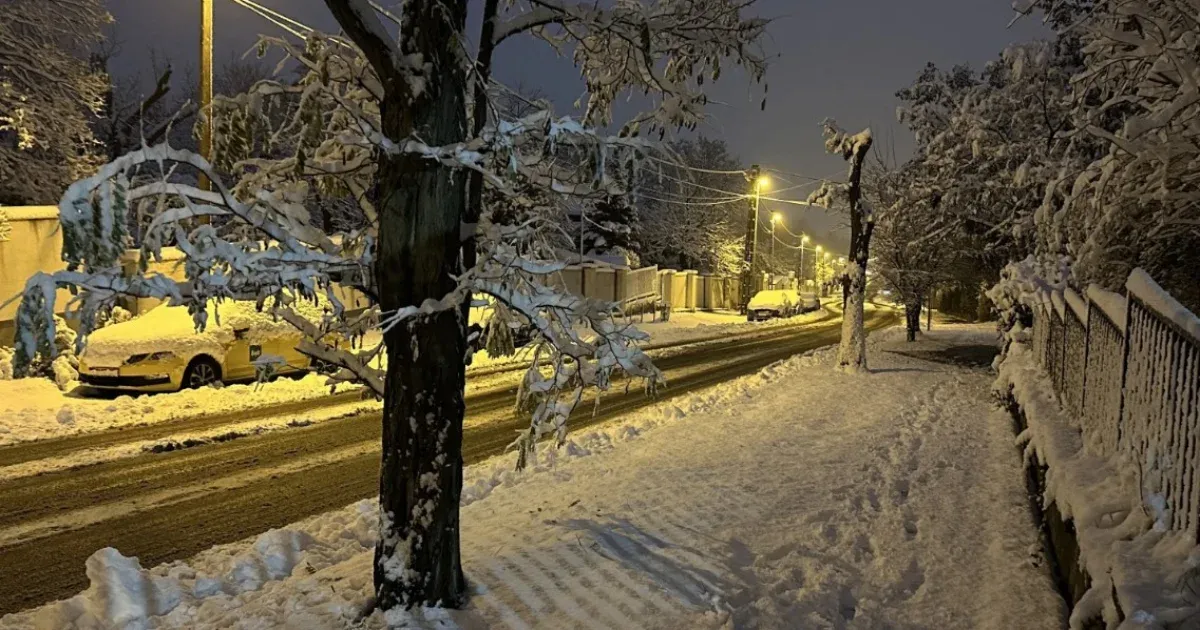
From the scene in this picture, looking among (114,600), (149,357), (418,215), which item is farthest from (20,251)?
(418,215)

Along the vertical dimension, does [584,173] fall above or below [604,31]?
below

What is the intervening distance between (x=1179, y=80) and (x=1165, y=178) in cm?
62

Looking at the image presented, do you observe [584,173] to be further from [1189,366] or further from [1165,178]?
[1165,178]

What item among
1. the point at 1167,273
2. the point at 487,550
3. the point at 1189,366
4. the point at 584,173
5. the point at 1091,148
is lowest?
the point at 487,550

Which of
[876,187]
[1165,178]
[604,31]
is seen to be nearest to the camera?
[604,31]

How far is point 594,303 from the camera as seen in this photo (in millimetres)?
4566

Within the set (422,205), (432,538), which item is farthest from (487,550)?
(422,205)

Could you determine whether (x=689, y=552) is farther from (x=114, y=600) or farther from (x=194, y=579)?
(x=114, y=600)

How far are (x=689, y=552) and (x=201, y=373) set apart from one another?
35.4 feet

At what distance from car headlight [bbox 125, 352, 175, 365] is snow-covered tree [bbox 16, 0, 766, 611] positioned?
919 centimetres

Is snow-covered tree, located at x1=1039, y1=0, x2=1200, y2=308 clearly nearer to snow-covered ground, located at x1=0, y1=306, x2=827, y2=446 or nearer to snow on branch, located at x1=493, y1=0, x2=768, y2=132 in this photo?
snow on branch, located at x1=493, y1=0, x2=768, y2=132

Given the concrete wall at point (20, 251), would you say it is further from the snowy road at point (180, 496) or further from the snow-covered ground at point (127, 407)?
the snowy road at point (180, 496)

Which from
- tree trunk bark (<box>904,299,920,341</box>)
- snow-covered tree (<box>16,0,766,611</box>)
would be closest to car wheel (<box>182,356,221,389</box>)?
snow-covered tree (<box>16,0,766,611</box>)

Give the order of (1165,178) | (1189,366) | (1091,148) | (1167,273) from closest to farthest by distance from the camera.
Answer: (1189,366), (1165,178), (1167,273), (1091,148)
